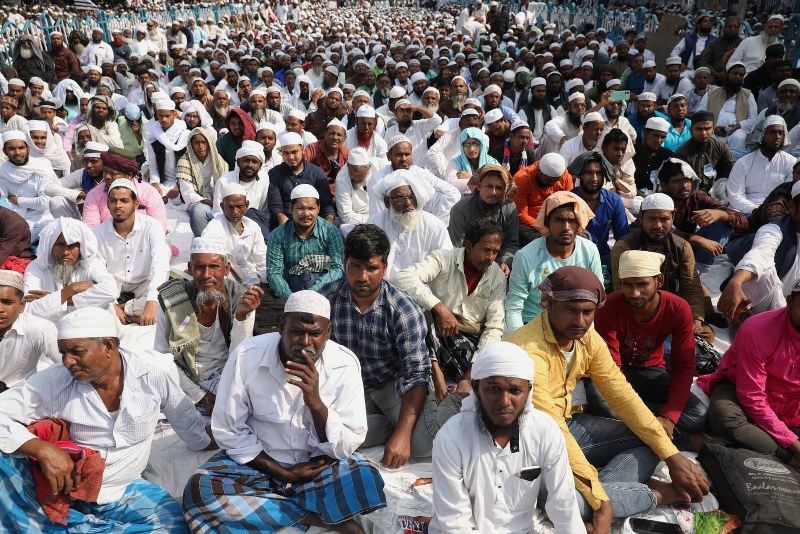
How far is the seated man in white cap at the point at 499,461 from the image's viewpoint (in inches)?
81.9

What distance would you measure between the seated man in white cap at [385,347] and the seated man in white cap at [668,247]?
5.01 feet

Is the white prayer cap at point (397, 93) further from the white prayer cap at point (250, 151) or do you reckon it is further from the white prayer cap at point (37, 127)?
the white prayer cap at point (37, 127)

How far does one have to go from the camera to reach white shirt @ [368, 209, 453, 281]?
4.10 meters

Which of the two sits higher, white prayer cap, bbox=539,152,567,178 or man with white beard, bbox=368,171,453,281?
white prayer cap, bbox=539,152,567,178

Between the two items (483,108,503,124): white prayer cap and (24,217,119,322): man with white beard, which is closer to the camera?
(24,217,119,322): man with white beard

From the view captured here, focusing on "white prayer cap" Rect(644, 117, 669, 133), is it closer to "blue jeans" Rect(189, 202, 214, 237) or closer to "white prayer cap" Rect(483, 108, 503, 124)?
"white prayer cap" Rect(483, 108, 503, 124)

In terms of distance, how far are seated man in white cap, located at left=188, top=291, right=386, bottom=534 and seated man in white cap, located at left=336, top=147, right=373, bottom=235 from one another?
303cm

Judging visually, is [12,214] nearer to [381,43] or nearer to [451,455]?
[451,455]

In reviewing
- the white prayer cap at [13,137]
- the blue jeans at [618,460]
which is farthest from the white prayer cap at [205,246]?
the white prayer cap at [13,137]

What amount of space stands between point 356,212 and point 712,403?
355cm

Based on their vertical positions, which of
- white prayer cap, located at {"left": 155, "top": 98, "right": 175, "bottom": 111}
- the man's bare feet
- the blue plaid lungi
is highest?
white prayer cap, located at {"left": 155, "top": 98, "right": 175, "bottom": 111}

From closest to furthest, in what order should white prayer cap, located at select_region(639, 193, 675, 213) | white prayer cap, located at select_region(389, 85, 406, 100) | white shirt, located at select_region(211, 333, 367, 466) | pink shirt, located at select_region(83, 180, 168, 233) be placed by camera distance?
white shirt, located at select_region(211, 333, 367, 466) → white prayer cap, located at select_region(639, 193, 675, 213) → pink shirt, located at select_region(83, 180, 168, 233) → white prayer cap, located at select_region(389, 85, 406, 100)

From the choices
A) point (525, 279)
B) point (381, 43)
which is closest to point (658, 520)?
point (525, 279)

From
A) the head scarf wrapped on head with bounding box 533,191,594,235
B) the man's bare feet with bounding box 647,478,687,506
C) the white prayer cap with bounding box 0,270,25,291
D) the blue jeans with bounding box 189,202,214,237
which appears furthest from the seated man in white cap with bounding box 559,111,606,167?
the white prayer cap with bounding box 0,270,25,291
